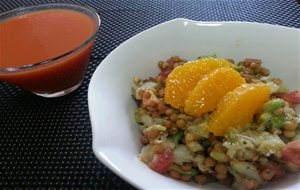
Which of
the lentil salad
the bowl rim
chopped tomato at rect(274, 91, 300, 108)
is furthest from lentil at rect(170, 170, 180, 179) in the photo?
the bowl rim

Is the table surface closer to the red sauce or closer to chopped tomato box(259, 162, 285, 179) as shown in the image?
the red sauce

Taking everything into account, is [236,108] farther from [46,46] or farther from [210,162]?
[46,46]

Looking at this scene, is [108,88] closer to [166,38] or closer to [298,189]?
[166,38]

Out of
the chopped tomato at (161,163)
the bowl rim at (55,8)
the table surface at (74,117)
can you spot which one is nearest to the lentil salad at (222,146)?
the chopped tomato at (161,163)

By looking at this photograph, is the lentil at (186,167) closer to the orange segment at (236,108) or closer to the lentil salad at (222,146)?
the lentil salad at (222,146)

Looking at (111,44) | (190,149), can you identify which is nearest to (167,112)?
(190,149)

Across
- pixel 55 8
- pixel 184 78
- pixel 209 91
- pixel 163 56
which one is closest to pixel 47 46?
pixel 55 8
